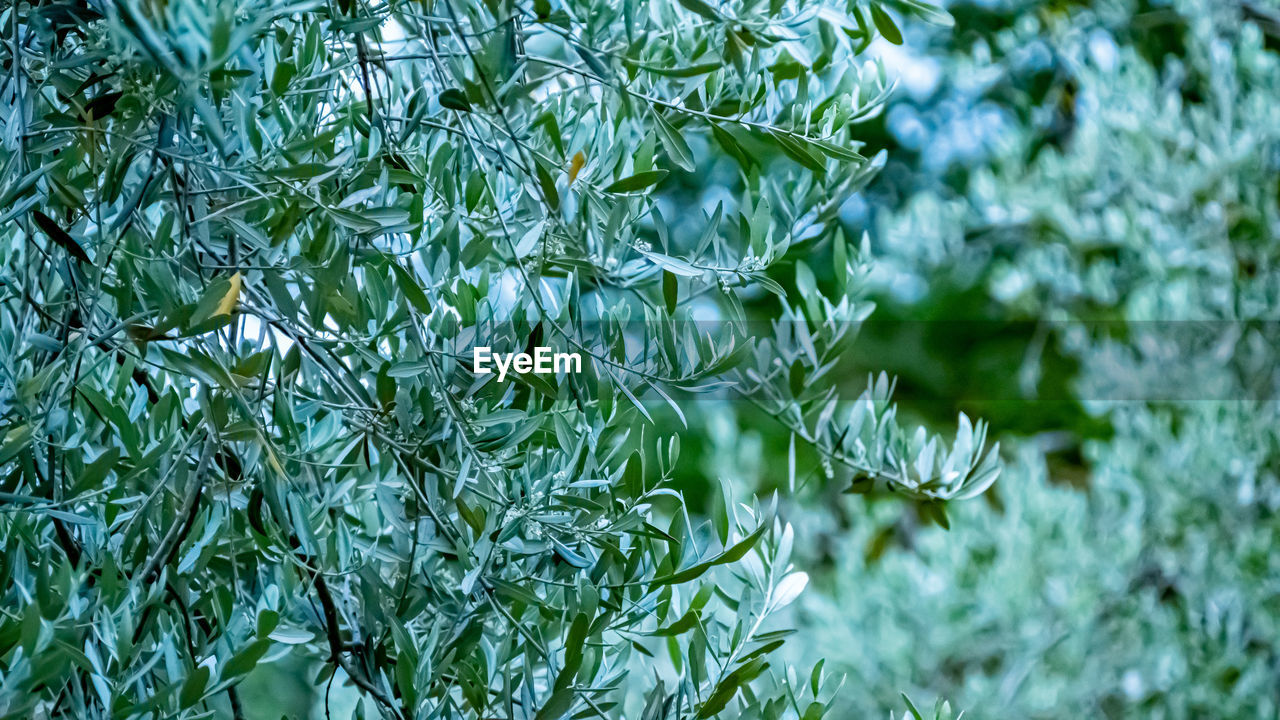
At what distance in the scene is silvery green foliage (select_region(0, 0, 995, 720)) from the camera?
2.07 feet

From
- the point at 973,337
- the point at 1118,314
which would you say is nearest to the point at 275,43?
the point at 1118,314

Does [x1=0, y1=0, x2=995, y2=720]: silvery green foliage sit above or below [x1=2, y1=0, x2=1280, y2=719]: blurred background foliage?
above

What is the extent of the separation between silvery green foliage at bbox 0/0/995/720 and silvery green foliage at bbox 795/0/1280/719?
5.80 feet

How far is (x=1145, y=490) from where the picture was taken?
2.37 meters

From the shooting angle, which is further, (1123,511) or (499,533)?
(1123,511)

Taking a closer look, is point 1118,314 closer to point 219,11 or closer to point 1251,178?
point 1251,178

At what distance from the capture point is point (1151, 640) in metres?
2.29

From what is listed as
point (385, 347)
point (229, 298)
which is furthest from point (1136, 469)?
point (229, 298)

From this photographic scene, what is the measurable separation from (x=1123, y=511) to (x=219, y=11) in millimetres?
2378

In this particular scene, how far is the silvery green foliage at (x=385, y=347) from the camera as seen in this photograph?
2.07 ft
